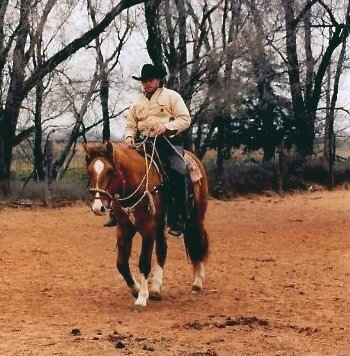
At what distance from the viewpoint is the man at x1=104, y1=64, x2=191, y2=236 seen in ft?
26.7

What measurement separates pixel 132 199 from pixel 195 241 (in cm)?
165

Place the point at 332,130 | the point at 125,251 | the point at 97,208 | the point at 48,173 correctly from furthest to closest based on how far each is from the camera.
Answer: the point at 332,130, the point at 48,173, the point at 125,251, the point at 97,208

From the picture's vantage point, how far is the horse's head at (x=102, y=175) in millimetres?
6965

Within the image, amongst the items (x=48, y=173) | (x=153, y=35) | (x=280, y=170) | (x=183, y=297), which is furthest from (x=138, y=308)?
(x=280, y=170)

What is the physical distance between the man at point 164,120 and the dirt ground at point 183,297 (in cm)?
127

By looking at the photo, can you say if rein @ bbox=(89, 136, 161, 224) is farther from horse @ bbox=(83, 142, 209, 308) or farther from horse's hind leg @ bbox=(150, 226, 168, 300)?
horse's hind leg @ bbox=(150, 226, 168, 300)

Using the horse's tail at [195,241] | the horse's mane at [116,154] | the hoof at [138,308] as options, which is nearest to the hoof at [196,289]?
the horse's tail at [195,241]

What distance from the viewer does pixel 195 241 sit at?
29.6 feet

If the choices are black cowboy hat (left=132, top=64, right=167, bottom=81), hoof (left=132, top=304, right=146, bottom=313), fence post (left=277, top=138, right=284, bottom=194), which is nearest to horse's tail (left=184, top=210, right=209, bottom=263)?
hoof (left=132, top=304, right=146, bottom=313)

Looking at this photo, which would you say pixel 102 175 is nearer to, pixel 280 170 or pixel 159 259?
pixel 159 259

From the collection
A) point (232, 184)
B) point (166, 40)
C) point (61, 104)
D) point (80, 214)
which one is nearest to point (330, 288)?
point (80, 214)

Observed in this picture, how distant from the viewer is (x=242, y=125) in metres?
29.0

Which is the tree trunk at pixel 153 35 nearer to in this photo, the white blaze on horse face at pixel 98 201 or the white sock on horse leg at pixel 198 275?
the white sock on horse leg at pixel 198 275

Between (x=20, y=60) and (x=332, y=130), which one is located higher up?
(x=20, y=60)
